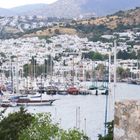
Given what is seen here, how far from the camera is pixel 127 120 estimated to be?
5.41 m

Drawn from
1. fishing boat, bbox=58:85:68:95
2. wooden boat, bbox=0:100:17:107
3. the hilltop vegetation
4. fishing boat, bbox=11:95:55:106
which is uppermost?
the hilltop vegetation

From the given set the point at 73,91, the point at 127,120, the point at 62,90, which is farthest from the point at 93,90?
the point at 127,120

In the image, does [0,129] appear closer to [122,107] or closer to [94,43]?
[122,107]

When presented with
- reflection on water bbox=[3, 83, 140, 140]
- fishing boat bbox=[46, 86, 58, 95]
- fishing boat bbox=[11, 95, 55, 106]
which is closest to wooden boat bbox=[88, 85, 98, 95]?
reflection on water bbox=[3, 83, 140, 140]

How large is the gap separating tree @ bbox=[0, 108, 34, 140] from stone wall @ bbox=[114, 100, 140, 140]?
46.2 ft

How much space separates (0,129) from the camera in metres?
20.2

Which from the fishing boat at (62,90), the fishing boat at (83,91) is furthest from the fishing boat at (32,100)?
the fishing boat at (62,90)

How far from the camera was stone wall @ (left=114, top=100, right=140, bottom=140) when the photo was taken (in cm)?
536

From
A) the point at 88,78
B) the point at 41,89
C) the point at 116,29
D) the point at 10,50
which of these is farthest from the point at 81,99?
the point at 116,29

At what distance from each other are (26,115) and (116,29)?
500 feet

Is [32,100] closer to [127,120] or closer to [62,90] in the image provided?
[62,90]

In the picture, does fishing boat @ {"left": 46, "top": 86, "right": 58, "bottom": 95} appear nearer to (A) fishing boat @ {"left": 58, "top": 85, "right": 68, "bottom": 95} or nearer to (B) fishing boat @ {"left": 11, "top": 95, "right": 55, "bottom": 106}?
(A) fishing boat @ {"left": 58, "top": 85, "right": 68, "bottom": 95}

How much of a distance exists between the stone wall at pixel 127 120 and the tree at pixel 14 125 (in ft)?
46.2

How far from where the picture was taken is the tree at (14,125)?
19.6 metres
